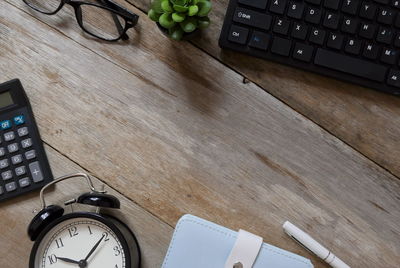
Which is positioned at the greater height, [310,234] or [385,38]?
[385,38]

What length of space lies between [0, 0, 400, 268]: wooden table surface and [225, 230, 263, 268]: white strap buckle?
4cm

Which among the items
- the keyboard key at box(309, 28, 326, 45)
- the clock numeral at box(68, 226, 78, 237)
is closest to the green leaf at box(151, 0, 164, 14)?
the keyboard key at box(309, 28, 326, 45)

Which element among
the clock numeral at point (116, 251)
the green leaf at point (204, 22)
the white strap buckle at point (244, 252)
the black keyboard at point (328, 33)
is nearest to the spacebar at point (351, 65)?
the black keyboard at point (328, 33)

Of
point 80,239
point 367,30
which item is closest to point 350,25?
point 367,30

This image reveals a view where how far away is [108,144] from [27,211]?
0.15 meters

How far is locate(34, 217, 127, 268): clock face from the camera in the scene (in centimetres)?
74

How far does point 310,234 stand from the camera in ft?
2.54

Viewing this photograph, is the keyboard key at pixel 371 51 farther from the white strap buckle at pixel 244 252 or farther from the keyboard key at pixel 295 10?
the white strap buckle at pixel 244 252

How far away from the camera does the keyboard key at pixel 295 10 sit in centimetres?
74

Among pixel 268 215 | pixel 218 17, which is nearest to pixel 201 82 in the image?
pixel 218 17

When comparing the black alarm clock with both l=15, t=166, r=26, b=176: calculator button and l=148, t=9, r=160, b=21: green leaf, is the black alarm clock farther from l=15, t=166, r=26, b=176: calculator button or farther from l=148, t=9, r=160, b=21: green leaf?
l=148, t=9, r=160, b=21: green leaf

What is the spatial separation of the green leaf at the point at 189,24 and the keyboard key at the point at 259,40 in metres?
0.08

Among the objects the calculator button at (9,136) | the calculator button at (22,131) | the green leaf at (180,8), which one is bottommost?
the calculator button at (9,136)

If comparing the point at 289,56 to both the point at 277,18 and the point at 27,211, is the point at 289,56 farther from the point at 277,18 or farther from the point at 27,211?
the point at 27,211
